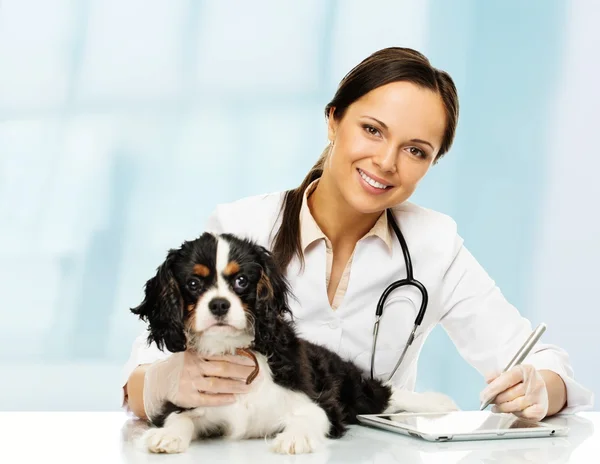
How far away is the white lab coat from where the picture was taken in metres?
2.30

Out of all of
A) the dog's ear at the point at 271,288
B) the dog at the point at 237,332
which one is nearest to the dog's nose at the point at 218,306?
the dog at the point at 237,332

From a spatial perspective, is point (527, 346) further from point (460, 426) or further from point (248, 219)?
point (248, 219)

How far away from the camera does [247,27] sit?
17.8 feet

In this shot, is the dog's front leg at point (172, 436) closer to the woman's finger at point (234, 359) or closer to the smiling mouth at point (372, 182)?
the woman's finger at point (234, 359)

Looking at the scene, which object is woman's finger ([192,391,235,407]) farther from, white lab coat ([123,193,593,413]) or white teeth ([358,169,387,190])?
white teeth ([358,169,387,190])

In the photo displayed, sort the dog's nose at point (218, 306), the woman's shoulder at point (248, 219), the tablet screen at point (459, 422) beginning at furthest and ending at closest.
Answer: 1. the woman's shoulder at point (248, 219)
2. the tablet screen at point (459, 422)
3. the dog's nose at point (218, 306)

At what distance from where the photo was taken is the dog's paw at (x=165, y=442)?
1.50 metres

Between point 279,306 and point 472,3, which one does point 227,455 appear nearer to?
point 279,306

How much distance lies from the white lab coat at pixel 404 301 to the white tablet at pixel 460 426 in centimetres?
40

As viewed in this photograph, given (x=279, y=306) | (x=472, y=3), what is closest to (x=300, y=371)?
(x=279, y=306)

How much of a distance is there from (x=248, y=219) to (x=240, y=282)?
74 centimetres

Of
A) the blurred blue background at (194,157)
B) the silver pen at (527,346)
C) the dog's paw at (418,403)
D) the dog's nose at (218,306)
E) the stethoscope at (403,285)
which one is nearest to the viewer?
the dog's nose at (218,306)

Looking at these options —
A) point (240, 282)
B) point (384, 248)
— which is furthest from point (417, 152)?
point (240, 282)

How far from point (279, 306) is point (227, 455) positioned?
0.36 metres
